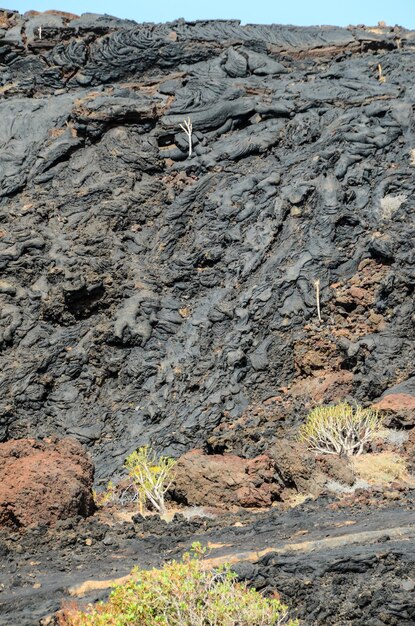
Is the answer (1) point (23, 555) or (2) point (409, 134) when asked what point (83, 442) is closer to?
(1) point (23, 555)

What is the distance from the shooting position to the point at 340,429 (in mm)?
17141

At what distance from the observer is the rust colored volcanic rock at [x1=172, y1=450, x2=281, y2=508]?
15.3 m

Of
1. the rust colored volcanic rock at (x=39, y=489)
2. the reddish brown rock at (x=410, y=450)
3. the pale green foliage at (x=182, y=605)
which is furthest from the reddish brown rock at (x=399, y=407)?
the pale green foliage at (x=182, y=605)

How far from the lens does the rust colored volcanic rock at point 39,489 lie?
45.3 ft

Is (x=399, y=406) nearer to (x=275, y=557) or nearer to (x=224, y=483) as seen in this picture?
(x=224, y=483)

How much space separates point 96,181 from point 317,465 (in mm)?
11588

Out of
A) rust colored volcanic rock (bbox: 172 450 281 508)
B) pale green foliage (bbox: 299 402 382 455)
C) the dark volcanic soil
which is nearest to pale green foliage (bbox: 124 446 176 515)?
rust colored volcanic rock (bbox: 172 450 281 508)

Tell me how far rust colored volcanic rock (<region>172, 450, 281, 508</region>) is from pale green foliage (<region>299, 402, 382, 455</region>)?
1.60 meters

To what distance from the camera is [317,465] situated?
15.7 metres

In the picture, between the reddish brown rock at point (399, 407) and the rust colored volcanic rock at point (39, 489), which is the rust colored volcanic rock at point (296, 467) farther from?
the rust colored volcanic rock at point (39, 489)

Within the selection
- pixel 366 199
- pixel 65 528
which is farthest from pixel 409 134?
pixel 65 528

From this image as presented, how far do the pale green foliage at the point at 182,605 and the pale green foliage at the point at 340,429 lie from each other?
8.49 meters

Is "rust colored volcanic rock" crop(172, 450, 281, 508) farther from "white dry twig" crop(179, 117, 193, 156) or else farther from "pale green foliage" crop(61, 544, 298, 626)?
"white dry twig" crop(179, 117, 193, 156)

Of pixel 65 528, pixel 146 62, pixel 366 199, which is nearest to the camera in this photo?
pixel 65 528
